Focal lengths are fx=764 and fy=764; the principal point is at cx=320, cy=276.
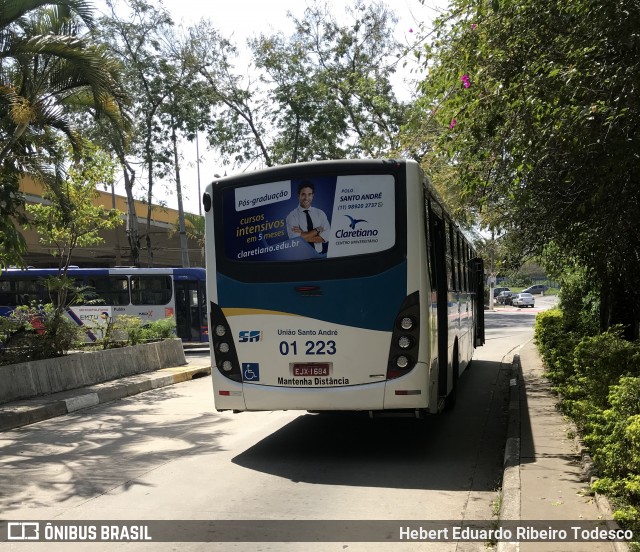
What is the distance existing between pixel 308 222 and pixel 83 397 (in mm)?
6921

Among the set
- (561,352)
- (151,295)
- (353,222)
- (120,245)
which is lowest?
(561,352)

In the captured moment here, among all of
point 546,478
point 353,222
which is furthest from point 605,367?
point 353,222

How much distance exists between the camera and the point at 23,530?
596 cm

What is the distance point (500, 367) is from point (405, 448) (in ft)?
34.6

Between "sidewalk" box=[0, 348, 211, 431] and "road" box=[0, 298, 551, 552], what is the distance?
1.15 feet

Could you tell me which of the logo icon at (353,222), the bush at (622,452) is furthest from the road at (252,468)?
the logo icon at (353,222)

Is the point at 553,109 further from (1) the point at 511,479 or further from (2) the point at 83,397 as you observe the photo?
(2) the point at 83,397

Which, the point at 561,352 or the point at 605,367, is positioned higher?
the point at 605,367

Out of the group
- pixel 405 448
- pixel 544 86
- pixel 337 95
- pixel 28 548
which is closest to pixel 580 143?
pixel 544 86

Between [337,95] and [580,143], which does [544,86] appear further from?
[337,95]

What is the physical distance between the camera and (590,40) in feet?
23.5

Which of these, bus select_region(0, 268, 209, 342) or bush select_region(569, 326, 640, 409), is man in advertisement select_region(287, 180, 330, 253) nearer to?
bush select_region(569, 326, 640, 409)

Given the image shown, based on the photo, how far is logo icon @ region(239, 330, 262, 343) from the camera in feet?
27.5

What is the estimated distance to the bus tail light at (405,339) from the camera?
26.2 ft
